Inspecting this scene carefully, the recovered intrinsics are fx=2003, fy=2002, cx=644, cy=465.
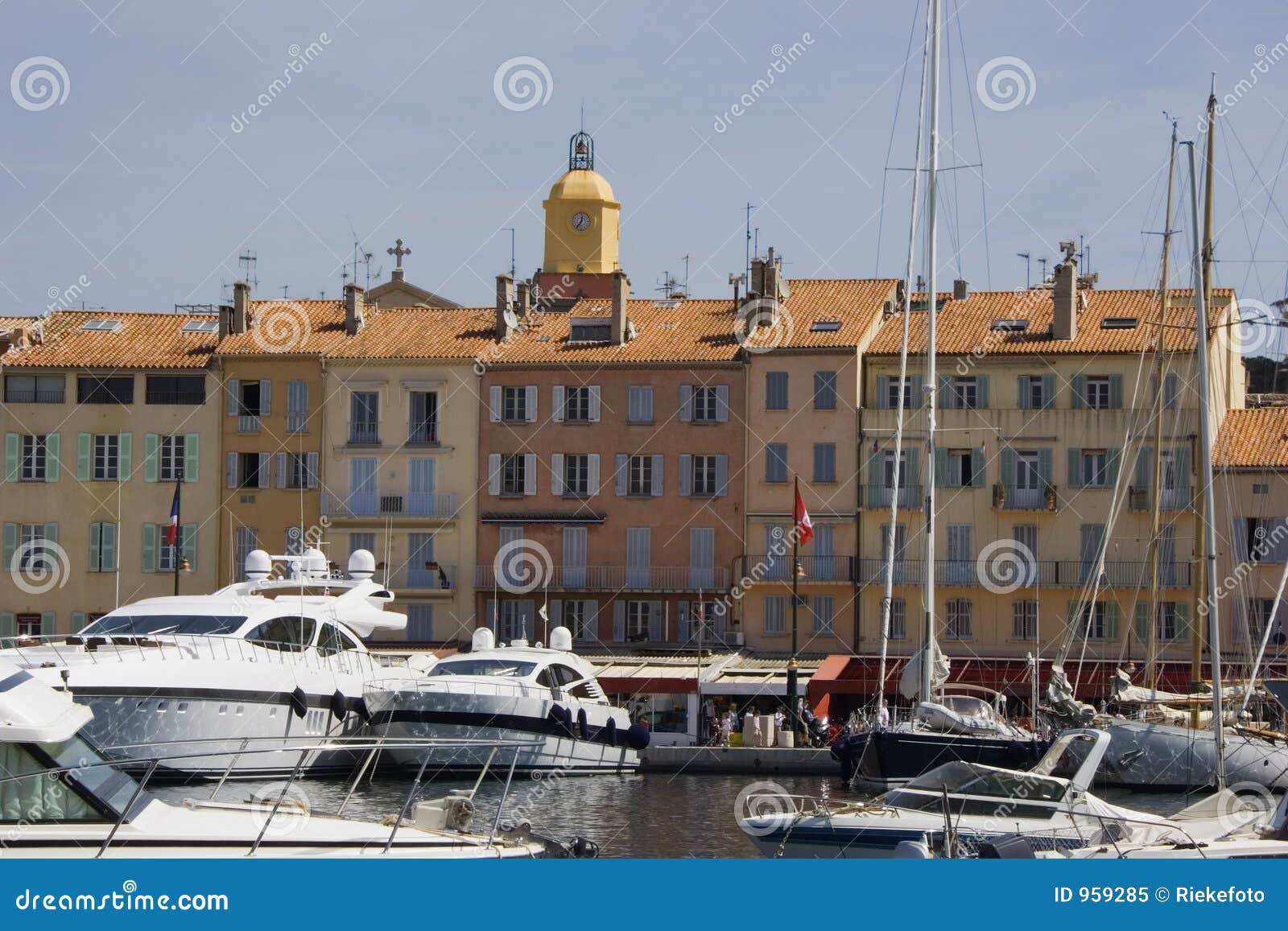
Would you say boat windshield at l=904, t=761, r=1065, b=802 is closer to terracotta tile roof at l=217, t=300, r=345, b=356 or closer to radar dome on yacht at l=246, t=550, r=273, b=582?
radar dome on yacht at l=246, t=550, r=273, b=582

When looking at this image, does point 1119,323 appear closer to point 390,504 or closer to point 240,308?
point 390,504

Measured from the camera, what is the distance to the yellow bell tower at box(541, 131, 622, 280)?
82188mm

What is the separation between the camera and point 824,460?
196ft

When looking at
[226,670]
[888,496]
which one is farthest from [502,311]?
[226,670]

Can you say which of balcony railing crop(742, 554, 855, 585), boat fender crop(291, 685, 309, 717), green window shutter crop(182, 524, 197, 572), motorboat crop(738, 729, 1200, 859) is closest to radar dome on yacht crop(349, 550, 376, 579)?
boat fender crop(291, 685, 309, 717)

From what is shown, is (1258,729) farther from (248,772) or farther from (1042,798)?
(248,772)

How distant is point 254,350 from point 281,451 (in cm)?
337

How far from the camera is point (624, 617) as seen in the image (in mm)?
60094

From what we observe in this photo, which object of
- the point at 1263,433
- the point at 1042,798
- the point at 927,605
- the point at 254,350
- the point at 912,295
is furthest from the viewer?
the point at 912,295

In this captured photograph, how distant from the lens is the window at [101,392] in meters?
63.0

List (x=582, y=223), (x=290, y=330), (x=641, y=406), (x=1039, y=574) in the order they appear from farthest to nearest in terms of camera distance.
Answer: (x=582, y=223) < (x=290, y=330) < (x=641, y=406) < (x=1039, y=574)

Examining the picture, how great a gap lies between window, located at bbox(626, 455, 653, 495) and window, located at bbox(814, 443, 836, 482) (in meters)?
5.00

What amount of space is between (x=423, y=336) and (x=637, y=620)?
467 inches

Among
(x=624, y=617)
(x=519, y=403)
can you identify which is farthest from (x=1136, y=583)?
(x=519, y=403)
